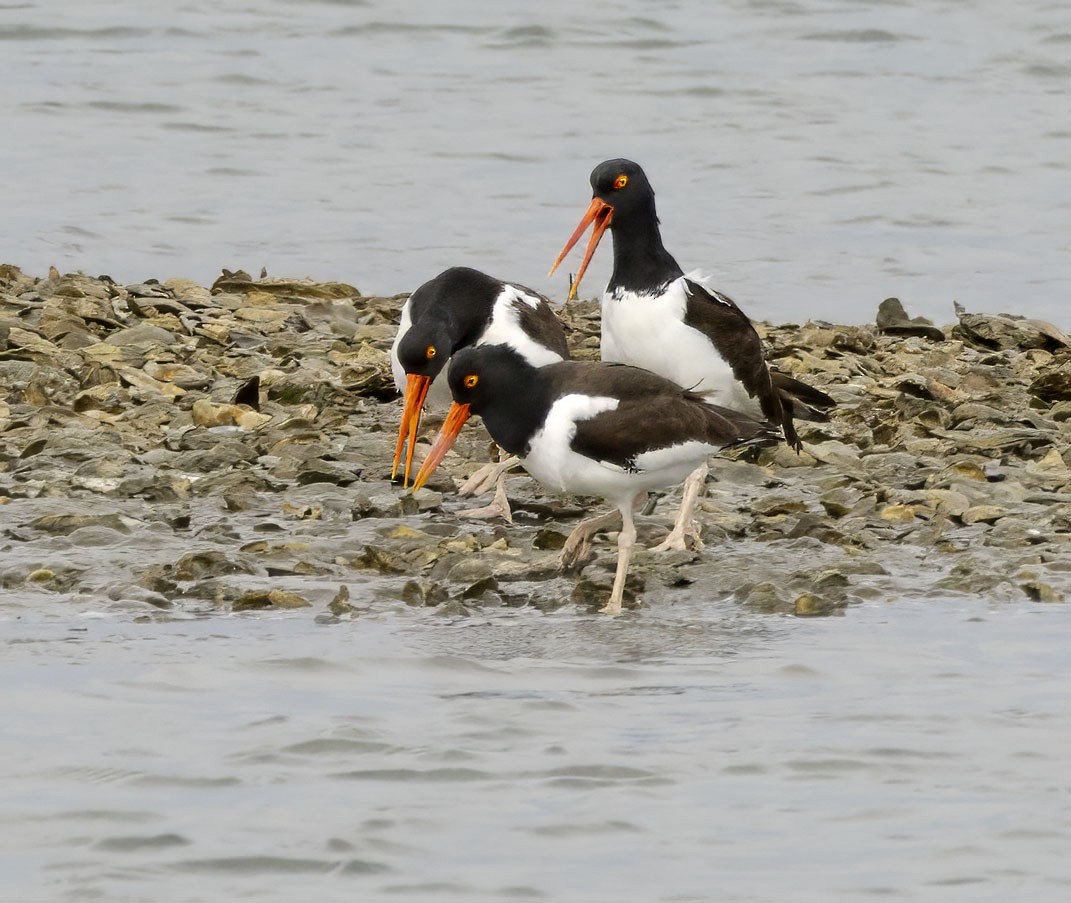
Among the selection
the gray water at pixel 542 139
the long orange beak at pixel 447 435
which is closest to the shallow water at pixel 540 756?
the long orange beak at pixel 447 435

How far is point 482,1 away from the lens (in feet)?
67.3

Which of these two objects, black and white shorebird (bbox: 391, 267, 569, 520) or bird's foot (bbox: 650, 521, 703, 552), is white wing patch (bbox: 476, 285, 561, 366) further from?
bird's foot (bbox: 650, 521, 703, 552)

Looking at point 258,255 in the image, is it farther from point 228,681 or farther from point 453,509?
point 228,681

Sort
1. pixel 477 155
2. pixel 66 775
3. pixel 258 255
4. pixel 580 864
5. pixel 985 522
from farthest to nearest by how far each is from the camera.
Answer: pixel 477 155 → pixel 258 255 → pixel 985 522 → pixel 66 775 → pixel 580 864

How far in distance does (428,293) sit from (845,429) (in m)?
2.06

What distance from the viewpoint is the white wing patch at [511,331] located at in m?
7.50

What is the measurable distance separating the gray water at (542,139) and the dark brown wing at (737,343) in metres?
3.98

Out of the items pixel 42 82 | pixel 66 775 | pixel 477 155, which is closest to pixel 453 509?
pixel 66 775

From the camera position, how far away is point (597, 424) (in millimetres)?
6270

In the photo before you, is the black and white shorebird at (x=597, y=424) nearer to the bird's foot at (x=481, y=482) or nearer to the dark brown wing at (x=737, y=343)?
the dark brown wing at (x=737, y=343)

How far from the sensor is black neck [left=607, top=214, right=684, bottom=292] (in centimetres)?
743

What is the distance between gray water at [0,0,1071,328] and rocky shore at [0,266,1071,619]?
87.6 inches

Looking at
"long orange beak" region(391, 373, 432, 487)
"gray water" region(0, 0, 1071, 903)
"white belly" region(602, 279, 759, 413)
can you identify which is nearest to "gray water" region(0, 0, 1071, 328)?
"gray water" region(0, 0, 1071, 903)

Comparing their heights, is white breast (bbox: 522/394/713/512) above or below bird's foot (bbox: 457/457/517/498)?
above
